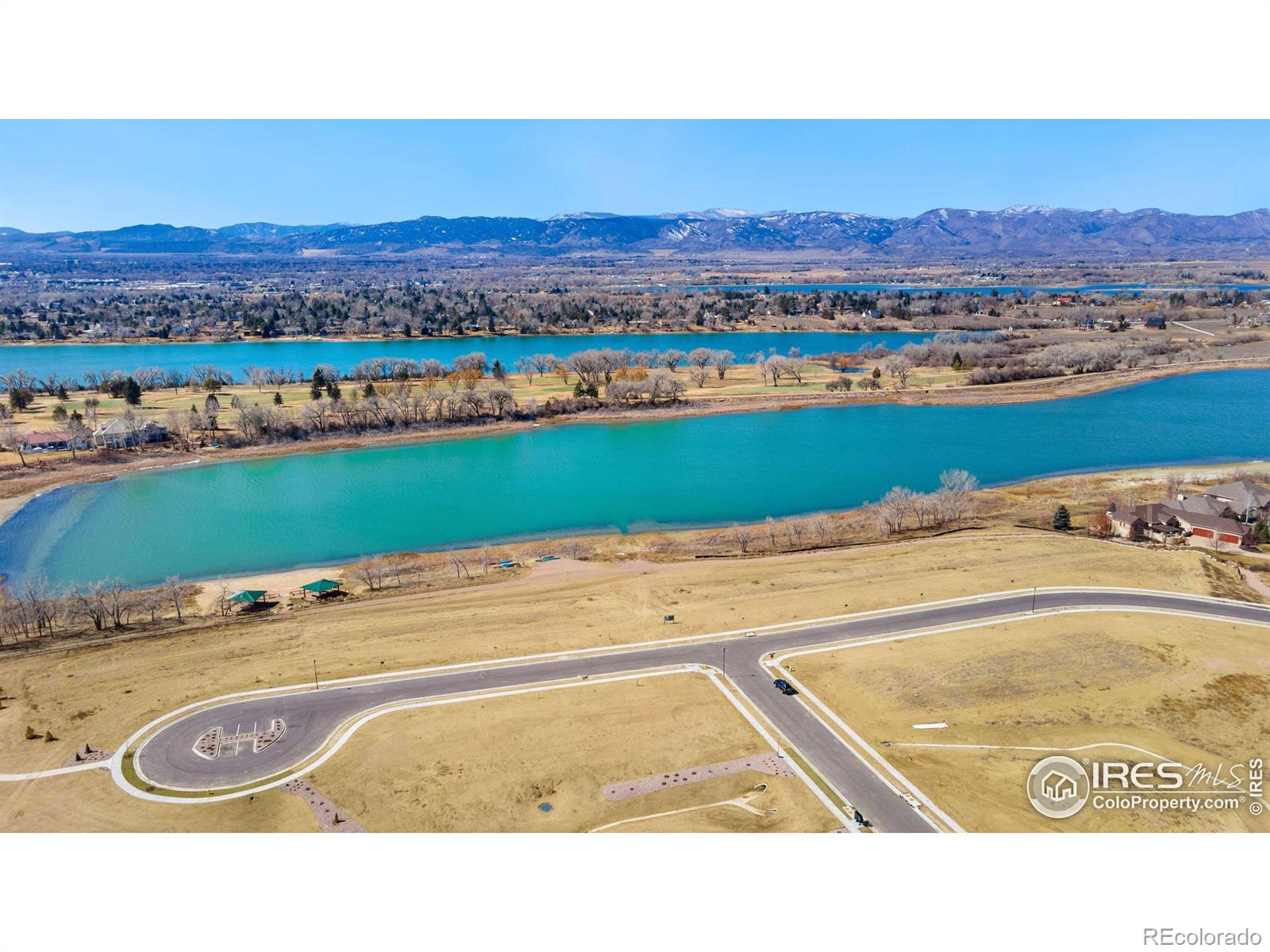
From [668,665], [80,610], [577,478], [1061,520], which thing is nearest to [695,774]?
[668,665]

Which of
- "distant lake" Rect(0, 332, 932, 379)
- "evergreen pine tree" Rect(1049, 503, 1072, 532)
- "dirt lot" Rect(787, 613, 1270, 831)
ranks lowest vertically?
"dirt lot" Rect(787, 613, 1270, 831)

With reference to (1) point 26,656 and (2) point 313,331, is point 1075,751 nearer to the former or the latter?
(1) point 26,656

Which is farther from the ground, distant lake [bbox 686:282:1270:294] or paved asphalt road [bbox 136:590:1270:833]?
distant lake [bbox 686:282:1270:294]

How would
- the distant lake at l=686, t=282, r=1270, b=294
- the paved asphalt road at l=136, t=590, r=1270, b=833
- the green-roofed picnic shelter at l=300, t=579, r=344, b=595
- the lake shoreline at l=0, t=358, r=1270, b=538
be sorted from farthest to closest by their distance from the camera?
the distant lake at l=686, t=282, r=1270, b=294
the lake shoreline at l=0, t=358, r=1270, b=538
the green-roofed picnic shelter at l=300, t=579, r=344, b=595
the paved asphalt road at l=136, t=590, r=1270, b=833

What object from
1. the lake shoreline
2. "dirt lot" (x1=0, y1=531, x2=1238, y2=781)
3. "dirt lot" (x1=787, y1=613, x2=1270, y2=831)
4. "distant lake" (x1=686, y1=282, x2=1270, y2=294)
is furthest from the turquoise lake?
"distant lake" (x1=686, y1=282, x2=1270, y2=294)

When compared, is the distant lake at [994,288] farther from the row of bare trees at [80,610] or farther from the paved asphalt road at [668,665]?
the row of bare trees at [80,610]

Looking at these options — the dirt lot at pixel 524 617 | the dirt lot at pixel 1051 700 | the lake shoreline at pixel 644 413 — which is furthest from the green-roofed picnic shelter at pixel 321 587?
the lake shoreline at pixel 644 413

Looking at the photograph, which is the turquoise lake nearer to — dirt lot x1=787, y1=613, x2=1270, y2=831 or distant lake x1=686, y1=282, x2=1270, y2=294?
dirt lot x1=787, y1=613, x2=1270, y2=831
